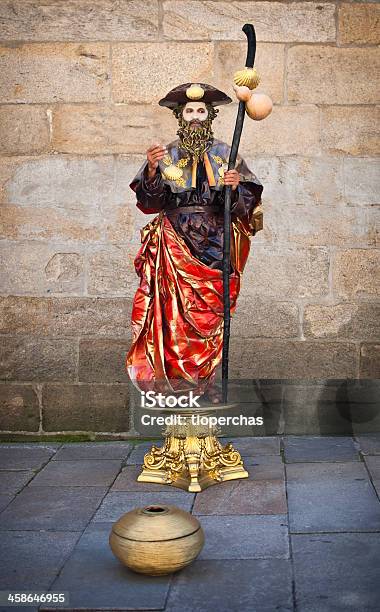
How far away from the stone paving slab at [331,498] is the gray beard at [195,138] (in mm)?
1903

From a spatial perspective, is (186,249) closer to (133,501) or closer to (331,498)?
(133,501)

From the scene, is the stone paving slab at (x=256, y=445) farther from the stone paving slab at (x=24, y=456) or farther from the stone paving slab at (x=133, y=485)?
the stone paving slab at (x=24, y=456)

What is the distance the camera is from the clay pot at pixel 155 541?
3.12 metres

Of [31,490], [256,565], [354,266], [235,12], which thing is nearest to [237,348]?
[354,266]

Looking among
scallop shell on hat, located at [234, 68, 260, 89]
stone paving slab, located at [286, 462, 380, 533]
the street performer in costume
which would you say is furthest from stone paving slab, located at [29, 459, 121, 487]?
scallop shell on hat, located at [234, 68, 260, 89]

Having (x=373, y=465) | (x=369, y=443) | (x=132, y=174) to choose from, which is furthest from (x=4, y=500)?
(x=132, y=174)

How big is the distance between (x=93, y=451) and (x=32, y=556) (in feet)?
6.88

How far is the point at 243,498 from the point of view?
4.38 metres

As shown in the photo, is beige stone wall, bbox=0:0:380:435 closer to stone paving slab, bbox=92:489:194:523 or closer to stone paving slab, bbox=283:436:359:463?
stone paving slab, bbox=283:436:359:463

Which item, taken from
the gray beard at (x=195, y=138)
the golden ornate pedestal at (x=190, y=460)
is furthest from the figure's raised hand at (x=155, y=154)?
the golden ornate pedestal at (x=190, y=460)

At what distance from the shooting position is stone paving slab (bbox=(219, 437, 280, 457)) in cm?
542

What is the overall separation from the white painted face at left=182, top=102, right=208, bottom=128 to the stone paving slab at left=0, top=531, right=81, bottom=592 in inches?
90.4

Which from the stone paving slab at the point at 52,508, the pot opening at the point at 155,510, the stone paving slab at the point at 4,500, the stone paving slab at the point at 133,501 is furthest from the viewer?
the stone paving slab at the point at 4,500

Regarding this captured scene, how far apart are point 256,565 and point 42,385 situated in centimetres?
301
